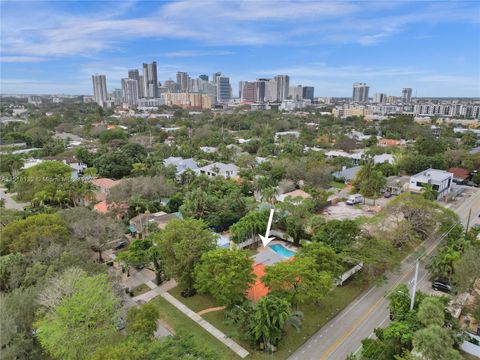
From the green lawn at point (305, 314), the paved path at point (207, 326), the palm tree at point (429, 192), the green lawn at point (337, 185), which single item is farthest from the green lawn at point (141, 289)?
the green lawn at point (337, 185)

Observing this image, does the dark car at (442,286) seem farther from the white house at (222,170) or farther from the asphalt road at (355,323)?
the white house at (222,170)

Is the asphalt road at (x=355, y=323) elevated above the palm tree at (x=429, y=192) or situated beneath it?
situated beneath

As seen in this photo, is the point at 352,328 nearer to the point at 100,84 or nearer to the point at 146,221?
the point at 146,221

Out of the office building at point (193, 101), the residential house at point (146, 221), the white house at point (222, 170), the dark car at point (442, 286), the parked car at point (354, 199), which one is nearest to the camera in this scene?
the dark car at point (442, 286)

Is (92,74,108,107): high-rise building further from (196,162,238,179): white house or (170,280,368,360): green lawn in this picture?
(170,280,368,360): green lawn

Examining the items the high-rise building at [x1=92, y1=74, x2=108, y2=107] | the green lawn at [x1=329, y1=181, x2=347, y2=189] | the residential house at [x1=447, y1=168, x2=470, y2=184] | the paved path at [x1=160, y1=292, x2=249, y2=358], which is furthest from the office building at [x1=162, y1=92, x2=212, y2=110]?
the paved path at [x1=160, y1=292, x2=249, y2=358]

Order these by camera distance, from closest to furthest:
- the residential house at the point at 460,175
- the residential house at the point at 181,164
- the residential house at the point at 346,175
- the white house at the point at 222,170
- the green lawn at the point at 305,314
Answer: the green lawn at the point at 305,314 < the residential house at the point at 460,175 < the white house at the point at 222,170 < the residential house at the point at 346,175 < the residential house at the point at 181,164

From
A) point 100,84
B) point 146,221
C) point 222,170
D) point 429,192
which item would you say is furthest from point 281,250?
point 100,84
